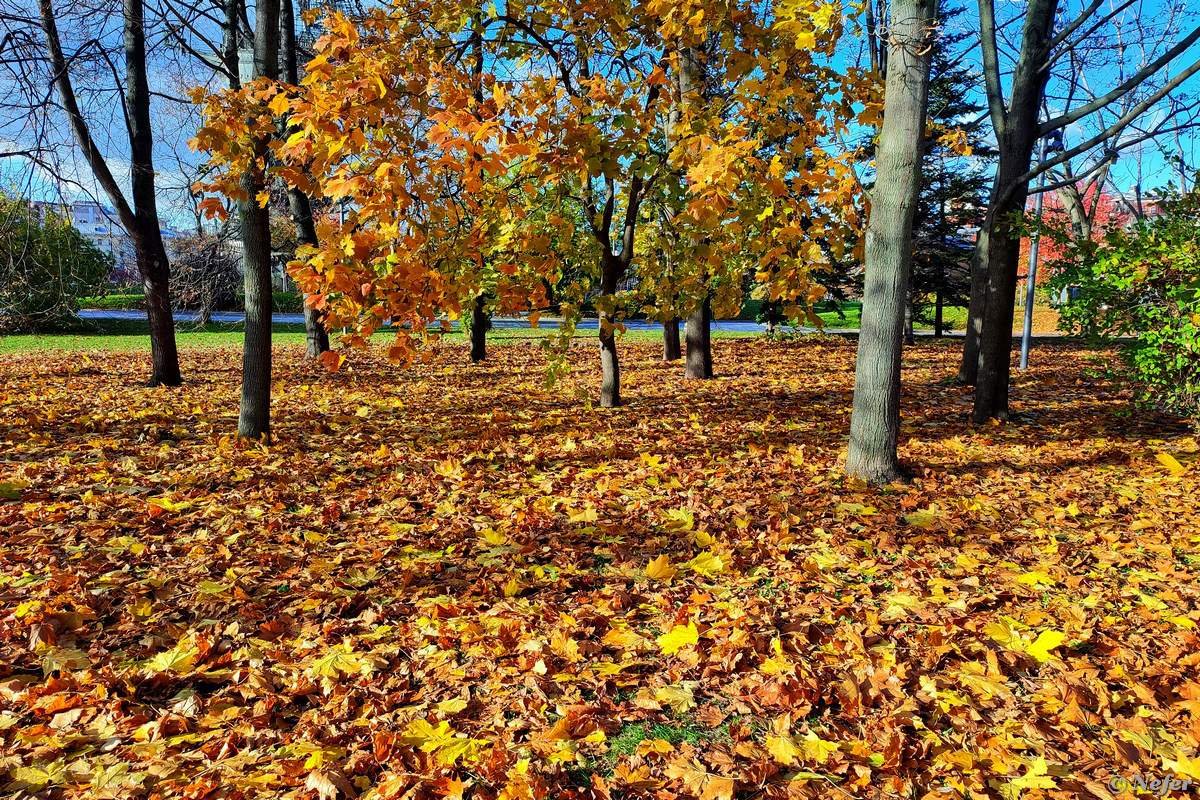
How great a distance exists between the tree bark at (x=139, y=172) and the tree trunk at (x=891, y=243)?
861 centimetres

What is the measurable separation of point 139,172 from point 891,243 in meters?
9.37

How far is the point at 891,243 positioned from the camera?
4621mm

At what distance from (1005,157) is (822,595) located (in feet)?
20.1

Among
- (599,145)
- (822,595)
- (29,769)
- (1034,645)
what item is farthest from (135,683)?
(599,145)

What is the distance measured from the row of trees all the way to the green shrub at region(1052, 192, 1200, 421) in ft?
2.39

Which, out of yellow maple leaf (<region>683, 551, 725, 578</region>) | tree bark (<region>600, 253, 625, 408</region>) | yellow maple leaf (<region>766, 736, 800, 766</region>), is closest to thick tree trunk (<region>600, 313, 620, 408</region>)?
tree bark (<region>600, 253, 625, 408</region>)

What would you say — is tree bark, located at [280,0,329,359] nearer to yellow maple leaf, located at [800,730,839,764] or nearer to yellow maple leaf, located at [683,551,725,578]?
yellow maple leaf, located at [683,551,725,578]

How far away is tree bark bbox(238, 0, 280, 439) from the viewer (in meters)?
5.89

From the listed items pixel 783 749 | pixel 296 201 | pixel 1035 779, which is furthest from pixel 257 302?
pixel 1035 779

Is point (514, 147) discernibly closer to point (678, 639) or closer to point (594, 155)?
point (594, 155)

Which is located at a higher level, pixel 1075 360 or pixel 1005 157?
pixel 1005 157

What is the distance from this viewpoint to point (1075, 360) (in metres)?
13.4

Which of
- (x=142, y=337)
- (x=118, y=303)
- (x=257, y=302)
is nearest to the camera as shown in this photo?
(x=257, y=302)

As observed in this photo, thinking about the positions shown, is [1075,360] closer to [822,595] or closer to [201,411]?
[822,595]
